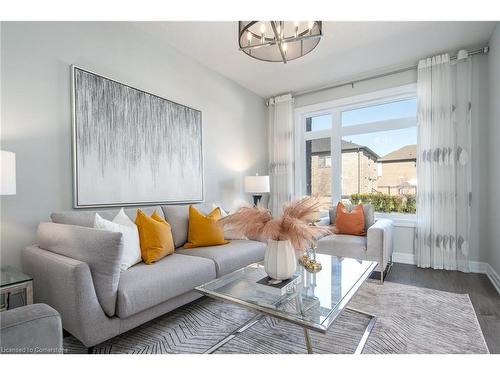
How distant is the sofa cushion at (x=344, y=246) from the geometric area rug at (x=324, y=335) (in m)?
0.67

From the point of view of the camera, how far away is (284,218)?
157cm

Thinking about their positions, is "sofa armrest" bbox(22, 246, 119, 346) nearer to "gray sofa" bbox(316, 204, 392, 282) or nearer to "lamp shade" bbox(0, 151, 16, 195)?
"lamp shade" bbox(0, 151, 16, 195)

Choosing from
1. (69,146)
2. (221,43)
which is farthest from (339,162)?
(69,146)

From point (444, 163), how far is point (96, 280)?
3.72 m

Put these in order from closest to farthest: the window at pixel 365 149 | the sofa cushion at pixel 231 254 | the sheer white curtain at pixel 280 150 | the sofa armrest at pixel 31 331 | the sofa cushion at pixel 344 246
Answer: the sofa armrest at pixel 31 331, the sofa cushion at pixel 231 254, the sofa cushion at pixel 344 246, the window at pixel 365 149, the sheer white curtain at pixel 280 150

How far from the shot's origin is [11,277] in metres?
1.57

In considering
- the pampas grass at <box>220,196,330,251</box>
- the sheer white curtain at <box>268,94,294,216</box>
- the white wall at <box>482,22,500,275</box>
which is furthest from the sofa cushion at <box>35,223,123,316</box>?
the white wall at <box>482,22,500,275</box>

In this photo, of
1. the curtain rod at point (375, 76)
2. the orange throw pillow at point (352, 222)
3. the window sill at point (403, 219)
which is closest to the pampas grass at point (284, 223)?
the orange throw pillow at point (352, 222)

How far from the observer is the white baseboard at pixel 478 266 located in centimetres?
261

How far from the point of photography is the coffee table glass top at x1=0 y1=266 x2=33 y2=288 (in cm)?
150

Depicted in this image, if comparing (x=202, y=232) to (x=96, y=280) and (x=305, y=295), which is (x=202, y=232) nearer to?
(x=96, y=280)

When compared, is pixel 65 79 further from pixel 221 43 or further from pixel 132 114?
pixel 221 43

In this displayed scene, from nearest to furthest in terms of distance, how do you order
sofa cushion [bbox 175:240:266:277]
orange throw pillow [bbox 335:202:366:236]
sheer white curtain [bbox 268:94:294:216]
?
sofa cushion [bbox 175:240:266:277], orange throw pillow [bbox 335:202:366:236], sheer white curtain [bbox 268:94:294:216]

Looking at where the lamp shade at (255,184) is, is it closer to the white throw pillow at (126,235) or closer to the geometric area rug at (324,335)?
the geometric area rug at (324,335)
